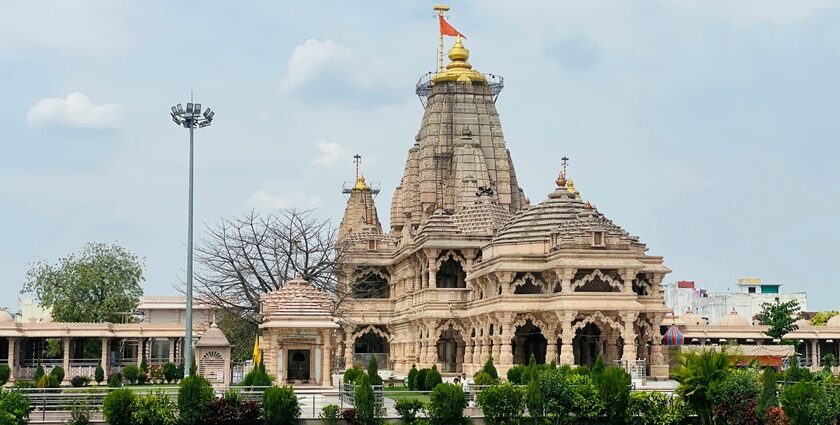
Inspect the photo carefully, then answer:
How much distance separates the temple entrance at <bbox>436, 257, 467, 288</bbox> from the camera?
7281 centimetres

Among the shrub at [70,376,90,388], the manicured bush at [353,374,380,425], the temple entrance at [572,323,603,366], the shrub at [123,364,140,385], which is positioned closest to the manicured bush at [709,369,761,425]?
the manicured bush at [353,374,380,425]

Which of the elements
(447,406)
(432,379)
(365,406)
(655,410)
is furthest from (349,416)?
(432,379)

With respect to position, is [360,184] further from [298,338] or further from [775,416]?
[775,416]

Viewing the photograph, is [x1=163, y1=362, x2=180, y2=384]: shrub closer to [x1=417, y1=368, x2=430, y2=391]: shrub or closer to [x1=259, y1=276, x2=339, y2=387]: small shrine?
[x1=259, y1=276, x2=339, y2=387]: small shrine

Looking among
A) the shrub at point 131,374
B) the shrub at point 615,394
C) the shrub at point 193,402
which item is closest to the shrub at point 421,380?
the shrub at point 615,394

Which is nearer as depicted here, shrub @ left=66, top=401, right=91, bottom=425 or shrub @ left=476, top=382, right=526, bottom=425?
shrub @ left=66, top=401, right=91, bottom=425

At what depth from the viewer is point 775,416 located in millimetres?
32469

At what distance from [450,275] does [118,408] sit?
1604 inches

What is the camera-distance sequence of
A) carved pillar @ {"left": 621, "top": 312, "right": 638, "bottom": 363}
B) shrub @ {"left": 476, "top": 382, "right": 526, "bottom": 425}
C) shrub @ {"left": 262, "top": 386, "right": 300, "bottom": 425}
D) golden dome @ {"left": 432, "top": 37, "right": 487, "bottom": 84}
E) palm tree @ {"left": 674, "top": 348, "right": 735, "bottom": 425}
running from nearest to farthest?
shrub @ {"left": 262, "top": 386, "right": 300, "bottom": 425}
palm tree @ {"left": 674, "top": 348, "right": 735, "bottom": 425}
shrub @ {"left": 476, "top": 382, "right": 526, "bottom": 425}
carved pillar @ {"left": 621, "top": 312, "right": 638, "bottom": 363}
golden dome @ {"left": 432, "top": 37, "right": 487, "bottom": 84}

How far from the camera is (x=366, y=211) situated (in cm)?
9831

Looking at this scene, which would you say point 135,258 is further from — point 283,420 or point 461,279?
point 283,420

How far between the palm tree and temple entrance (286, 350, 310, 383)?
50.5 feet

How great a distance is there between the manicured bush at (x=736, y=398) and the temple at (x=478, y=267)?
2245 cm

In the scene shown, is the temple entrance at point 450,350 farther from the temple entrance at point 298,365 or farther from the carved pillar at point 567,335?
the temple entrance at point 298,365
